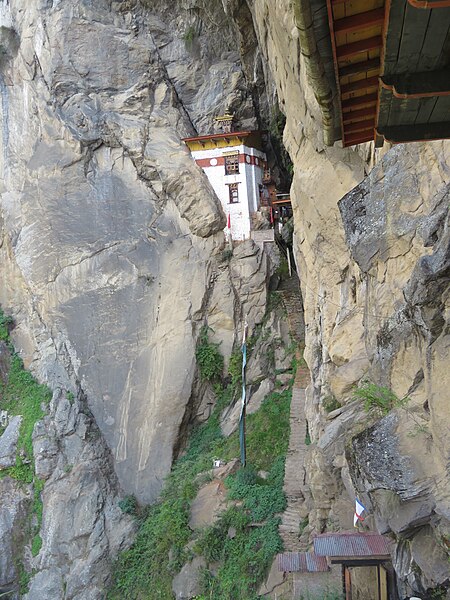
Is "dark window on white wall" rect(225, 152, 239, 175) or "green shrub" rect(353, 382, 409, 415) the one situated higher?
"dark window on white wall" rect(225, 152, 239, 175)

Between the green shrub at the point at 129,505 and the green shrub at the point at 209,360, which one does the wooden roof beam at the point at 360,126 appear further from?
the green shrub at the point at 129,505

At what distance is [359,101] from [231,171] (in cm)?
1712

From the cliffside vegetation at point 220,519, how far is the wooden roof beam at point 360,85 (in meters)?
11.3

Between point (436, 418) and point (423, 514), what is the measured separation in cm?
117

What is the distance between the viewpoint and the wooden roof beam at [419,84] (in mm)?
3426

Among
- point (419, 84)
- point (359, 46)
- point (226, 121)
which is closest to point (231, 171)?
point (226, 121)

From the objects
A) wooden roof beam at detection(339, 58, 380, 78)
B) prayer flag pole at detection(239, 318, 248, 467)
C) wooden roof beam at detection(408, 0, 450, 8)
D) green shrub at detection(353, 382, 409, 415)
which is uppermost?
wooden roof beam at detection(408, 0, 450, 8)

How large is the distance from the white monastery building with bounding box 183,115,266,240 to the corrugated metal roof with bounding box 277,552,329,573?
13139 millimetres

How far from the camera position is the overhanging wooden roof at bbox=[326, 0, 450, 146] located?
2.98m

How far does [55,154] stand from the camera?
67.1ft

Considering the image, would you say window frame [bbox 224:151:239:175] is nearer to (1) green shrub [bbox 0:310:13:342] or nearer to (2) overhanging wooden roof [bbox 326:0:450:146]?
(1) green shrub [bbox 0:310:13:342]

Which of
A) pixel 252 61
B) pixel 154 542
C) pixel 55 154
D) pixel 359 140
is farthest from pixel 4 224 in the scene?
pixel 359 140

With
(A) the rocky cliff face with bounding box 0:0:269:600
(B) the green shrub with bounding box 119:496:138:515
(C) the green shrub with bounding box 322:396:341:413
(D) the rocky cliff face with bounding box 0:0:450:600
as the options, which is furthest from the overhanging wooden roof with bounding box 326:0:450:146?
(B) the green shrub with bounding box 119:496:138:515

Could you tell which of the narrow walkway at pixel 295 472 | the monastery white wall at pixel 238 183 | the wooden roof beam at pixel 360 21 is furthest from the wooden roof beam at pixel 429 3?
the monastery white wall at pixel 238 183
